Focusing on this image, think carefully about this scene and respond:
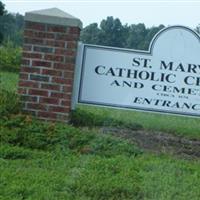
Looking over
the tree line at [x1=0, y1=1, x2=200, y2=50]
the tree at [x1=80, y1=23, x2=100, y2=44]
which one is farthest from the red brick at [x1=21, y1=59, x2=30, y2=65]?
the tree at [x1=80, y1=23, x2=100, y2=44]

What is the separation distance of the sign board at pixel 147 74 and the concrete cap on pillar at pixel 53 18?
1.35ft

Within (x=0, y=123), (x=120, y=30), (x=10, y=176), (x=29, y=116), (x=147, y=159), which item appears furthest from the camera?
(x=120, y=30)

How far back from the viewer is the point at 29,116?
26.8ft

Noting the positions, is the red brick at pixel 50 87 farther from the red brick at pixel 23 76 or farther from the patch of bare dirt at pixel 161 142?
the patch of bare dirt at pixel 161 142

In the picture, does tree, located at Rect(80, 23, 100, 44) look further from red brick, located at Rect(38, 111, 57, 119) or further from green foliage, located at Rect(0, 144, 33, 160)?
green foliage, located at Rect(0, 144, 33, 160)

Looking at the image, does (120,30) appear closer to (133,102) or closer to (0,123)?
(133,102)

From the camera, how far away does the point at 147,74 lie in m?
8.56

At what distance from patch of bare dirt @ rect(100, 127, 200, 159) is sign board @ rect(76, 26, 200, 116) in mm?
370

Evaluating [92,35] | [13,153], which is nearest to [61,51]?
[13,153]

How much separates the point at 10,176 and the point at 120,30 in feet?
35.6

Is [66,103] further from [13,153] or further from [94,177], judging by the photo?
[94,177]

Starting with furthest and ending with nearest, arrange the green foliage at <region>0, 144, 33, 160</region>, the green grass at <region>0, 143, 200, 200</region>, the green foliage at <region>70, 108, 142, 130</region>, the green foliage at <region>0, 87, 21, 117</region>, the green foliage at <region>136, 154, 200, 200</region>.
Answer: the green foliage at <region>70, 108, 142, 130</region>, the green foliage at <region>0, 87, 21, 117</region>, the green foliage at <region>0, 144, 33, 160</region>, the green foliage at <region>136, 154, 200, 200</region>, the green grass at <region>0, 143, 200, 200</region>

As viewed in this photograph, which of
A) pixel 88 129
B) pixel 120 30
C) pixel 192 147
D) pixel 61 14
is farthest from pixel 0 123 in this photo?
pixel 120 30

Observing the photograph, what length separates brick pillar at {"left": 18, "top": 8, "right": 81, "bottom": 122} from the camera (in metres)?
8.29
